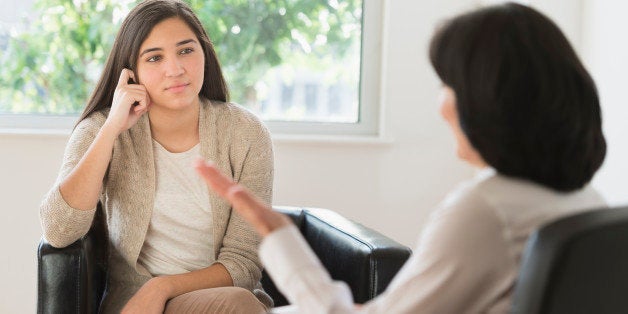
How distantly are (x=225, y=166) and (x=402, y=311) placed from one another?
1327mm

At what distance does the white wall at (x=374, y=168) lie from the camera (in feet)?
11.2

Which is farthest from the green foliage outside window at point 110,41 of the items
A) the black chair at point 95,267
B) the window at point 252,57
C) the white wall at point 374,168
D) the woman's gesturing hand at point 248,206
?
the woman's gesturing hand at point 248,206

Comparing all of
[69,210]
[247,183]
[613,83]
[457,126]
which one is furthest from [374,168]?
[457,126]

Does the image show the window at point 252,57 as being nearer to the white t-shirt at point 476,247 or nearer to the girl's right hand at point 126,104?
the girl's right hand at point 126,104

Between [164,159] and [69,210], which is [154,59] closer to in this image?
[164,159]

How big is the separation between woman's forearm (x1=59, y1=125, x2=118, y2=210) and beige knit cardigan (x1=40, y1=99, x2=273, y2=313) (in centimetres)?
5

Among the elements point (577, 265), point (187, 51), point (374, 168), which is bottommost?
point (374, 168)

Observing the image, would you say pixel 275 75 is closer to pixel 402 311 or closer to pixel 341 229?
pixel 341 229

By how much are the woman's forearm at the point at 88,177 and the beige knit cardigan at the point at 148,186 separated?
0.15 feet

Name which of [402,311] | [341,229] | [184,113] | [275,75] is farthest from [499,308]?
[275,75]

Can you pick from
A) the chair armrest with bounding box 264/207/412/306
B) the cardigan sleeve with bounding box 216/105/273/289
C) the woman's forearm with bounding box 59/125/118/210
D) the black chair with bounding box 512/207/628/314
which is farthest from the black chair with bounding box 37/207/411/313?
the black chair with bounding box 512/207/628/314

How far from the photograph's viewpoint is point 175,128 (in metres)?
2.45

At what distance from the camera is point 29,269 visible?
3.46 meters

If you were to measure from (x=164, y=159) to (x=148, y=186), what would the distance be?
10cm
